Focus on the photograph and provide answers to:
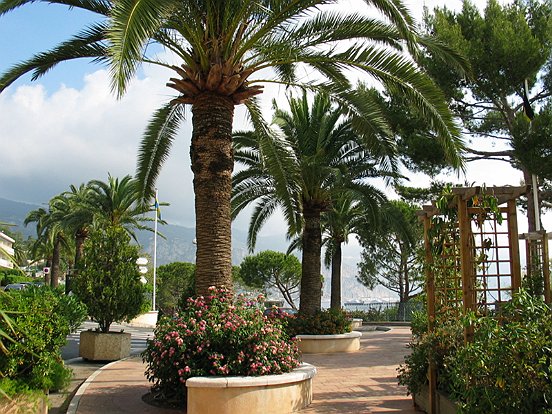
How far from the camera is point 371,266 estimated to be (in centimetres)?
4241

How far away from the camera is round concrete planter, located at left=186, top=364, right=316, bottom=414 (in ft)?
22.8

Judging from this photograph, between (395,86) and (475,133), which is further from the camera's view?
(475,133)

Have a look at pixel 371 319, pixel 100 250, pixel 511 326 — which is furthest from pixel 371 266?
pixel 511 326

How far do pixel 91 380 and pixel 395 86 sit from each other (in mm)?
7876

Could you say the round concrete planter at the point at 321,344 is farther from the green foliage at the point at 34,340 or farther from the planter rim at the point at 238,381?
the planter rim at the point at 238,381

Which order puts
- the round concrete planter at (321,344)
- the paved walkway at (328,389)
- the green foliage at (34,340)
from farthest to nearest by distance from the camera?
the round concrete planter at (321,344)
the paved walkway at (328,389)
the green foliage at (34,340)

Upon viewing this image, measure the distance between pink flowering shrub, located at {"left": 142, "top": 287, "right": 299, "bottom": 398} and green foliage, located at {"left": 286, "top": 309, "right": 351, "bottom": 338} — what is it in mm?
7815

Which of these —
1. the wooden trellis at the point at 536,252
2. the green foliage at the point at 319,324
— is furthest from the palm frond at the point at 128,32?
the green foliage at the point at 319,324

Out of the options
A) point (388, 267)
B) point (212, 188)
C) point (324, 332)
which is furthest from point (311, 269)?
point (388, 267)

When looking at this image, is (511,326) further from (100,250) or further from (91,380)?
(100,250)

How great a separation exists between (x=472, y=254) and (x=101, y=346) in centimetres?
1001

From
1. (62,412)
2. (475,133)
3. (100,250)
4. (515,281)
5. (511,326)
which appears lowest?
(62,412)

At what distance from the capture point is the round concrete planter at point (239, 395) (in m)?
6.96

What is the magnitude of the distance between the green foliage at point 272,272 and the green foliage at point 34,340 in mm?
41624
